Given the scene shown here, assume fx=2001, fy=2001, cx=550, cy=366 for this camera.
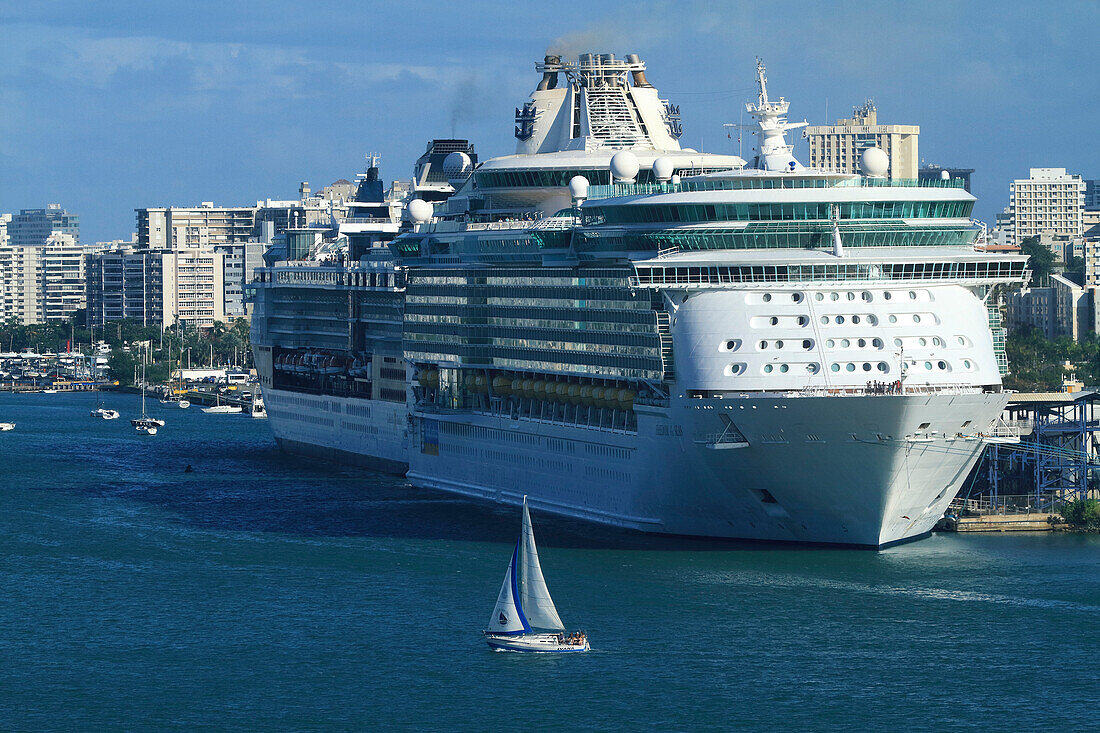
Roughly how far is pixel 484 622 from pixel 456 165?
143 feet

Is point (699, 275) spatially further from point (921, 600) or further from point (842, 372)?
point (921, 600)

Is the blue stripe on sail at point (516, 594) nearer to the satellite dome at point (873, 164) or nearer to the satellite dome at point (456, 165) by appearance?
the satellite dome at point (873, 164)

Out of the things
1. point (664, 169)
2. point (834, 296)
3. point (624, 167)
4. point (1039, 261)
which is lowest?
point (834, 296)

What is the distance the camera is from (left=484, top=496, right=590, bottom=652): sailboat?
48562 millimetres

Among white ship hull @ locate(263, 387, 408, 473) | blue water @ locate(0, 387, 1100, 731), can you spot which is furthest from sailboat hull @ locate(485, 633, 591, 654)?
white ship hull @ locate(263, 387, 408, 473)

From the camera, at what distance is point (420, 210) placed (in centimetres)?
8375

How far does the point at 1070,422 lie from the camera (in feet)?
220

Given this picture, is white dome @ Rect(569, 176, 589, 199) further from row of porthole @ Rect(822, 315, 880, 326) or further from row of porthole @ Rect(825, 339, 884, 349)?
row of porthole @ Rect(825, 339, 884, 349)

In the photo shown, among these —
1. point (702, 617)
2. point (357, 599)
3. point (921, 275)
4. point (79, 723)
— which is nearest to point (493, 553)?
point (357, 599)

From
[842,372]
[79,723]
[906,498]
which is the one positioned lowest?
[79,723]

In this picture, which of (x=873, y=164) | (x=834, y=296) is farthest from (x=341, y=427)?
(x=834, y=296)

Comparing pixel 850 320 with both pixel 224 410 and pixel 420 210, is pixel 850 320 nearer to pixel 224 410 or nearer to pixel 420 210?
pixel 420 210

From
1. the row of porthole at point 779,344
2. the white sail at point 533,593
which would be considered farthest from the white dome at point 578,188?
the white sail at point 533,593

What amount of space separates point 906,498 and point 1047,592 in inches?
202
